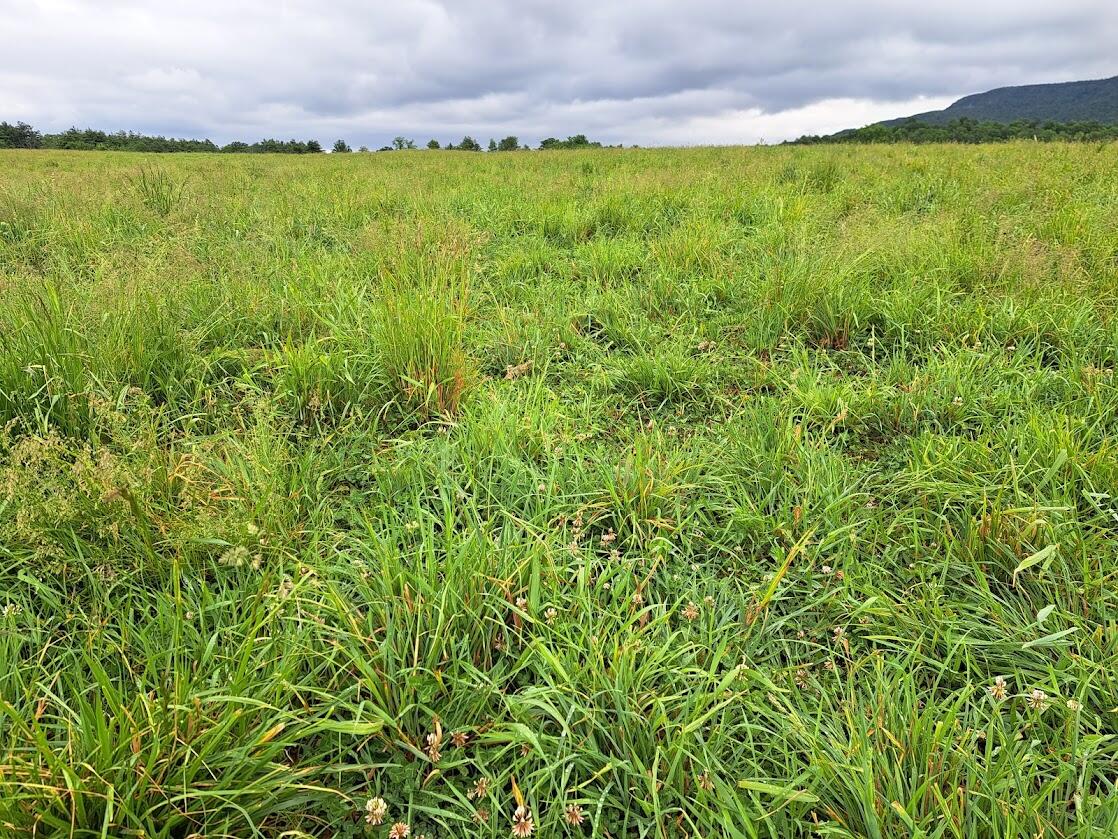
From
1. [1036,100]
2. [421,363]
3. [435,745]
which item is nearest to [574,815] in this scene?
[435,745]

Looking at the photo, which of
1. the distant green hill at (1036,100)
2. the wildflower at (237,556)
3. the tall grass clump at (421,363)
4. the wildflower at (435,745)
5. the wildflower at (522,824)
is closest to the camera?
the wildflower at (522,824)

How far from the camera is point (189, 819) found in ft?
3.63

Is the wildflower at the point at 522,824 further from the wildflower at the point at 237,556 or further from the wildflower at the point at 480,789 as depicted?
the wildflower at the point at 237,556

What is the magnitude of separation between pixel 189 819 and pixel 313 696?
33 cm

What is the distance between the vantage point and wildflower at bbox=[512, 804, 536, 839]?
1.13 metres

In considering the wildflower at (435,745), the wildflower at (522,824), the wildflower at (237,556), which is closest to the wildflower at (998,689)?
the wildflower at (522,824)

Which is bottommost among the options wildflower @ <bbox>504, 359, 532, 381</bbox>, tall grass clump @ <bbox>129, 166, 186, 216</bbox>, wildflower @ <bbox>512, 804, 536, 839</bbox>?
wildflower @ <bbox>512, 804, 536, 839</bbox>

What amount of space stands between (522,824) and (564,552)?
0.79 m

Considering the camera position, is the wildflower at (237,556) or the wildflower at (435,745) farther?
the wildflower at (237,556)

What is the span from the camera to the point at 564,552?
181cm

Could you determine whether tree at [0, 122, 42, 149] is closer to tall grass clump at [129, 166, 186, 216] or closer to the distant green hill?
tall grass clump at [129, 166, 186, 216]

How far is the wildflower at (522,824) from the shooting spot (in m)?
1.13

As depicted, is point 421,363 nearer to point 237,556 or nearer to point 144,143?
point 237,556

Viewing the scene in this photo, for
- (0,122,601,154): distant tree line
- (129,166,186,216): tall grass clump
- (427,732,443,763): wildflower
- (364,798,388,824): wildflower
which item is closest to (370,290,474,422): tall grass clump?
(427,732,443,763): wildflower
